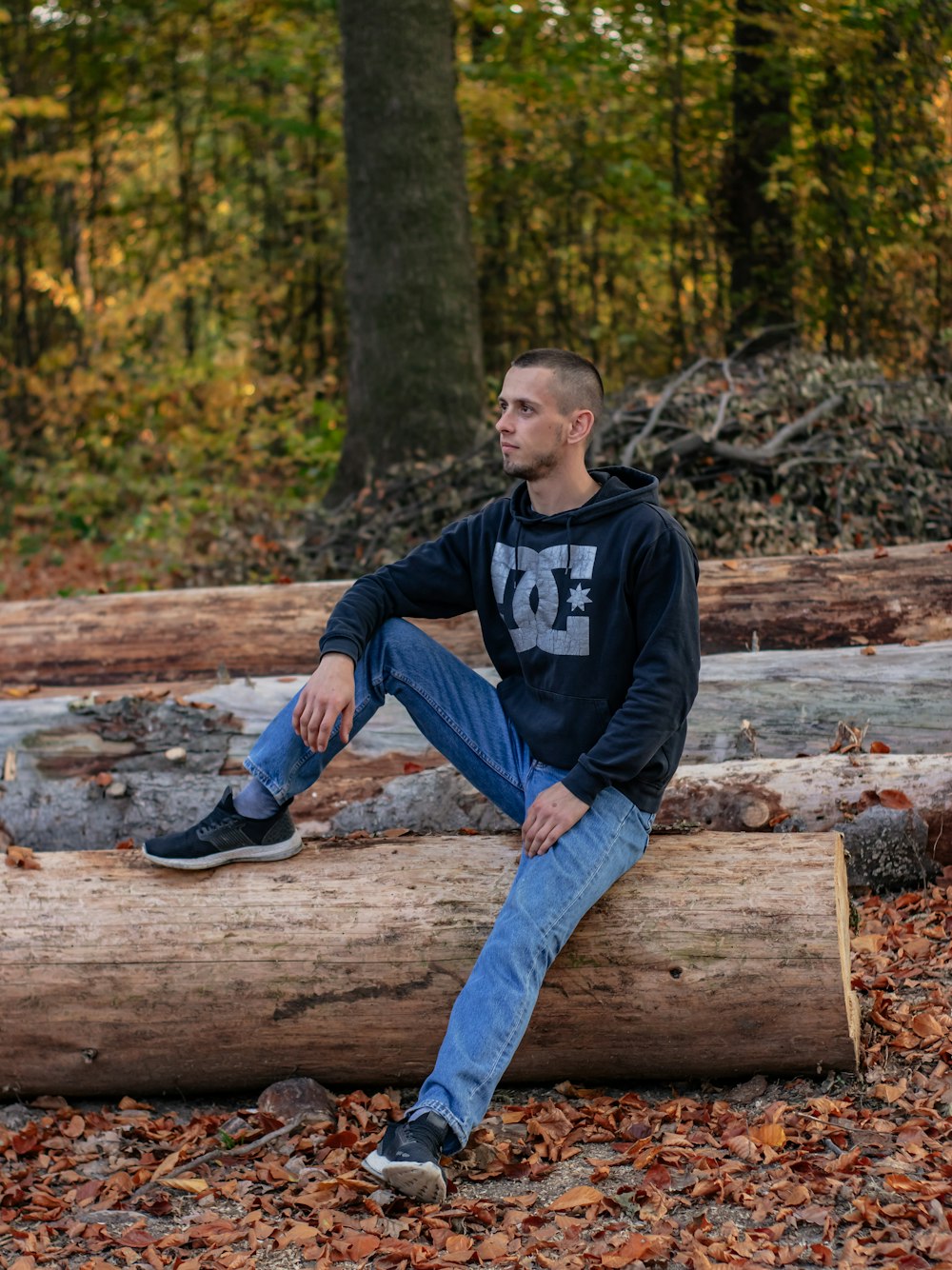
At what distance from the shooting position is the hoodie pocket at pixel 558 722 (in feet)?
12.2

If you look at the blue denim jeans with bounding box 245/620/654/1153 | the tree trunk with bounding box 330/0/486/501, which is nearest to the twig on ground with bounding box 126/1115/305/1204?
the blue denim jeans with bounding box 245/620/654/1153

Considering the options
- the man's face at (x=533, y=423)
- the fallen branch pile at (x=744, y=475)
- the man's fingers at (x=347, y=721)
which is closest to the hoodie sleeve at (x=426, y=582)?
the man's fingers at (x=347, y=721)

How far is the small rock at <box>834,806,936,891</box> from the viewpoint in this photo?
14.7 ft

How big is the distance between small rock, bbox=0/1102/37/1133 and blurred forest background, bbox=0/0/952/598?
178 inches

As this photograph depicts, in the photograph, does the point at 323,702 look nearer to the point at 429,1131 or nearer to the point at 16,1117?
the point at 429,1131

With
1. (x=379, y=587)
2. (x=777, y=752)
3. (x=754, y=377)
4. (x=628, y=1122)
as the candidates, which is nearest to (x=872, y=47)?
(x=754, y=377)

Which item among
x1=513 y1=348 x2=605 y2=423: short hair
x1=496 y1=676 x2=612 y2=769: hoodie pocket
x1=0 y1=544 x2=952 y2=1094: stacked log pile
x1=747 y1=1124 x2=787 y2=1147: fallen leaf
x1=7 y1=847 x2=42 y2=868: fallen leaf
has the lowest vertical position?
x1=747 y1=1124 x2=787 y2=1147: fallen leaf

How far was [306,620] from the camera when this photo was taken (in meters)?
6.24

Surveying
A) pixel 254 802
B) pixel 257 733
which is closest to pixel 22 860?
pixel 254 802

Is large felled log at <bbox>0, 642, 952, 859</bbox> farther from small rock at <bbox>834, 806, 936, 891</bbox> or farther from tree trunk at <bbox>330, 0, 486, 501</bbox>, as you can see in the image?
tree trunk at <bbox>330, 0, 486, 501</bbox>

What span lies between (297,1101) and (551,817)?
1.16m

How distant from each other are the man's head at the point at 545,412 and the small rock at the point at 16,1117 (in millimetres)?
2407

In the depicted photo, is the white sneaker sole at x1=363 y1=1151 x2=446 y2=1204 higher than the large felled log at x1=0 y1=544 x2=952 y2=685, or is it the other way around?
the large felled log at x1=0 y1=544 x2=952 y2=685

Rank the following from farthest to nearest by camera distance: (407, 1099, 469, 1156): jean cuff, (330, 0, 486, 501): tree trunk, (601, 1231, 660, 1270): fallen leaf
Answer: (330, 0, 486, 501): tree trunk
(407, 1099, 469, 1156): jean cuff
(601, 1231, 660, 1270): fallen leaf
